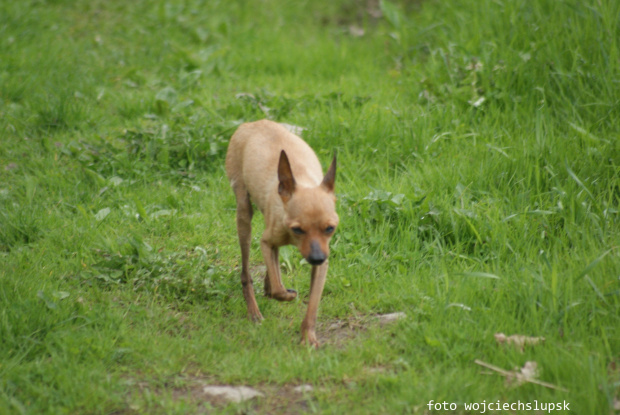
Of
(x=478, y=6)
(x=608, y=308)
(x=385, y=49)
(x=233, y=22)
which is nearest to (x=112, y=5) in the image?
(x=233, y=22)

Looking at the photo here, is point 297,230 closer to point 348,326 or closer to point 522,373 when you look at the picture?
point 348,326

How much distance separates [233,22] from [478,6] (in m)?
3.92

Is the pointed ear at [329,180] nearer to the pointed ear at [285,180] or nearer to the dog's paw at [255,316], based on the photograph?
the pointed ear at [285,180]

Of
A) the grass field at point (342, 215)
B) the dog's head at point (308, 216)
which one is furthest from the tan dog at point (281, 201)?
the grass field at point (342, 215)

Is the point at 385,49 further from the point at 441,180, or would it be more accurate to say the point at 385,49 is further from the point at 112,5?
the point at 112,5

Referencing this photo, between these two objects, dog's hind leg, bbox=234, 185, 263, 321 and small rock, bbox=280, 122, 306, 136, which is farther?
small rock, bbox=280, 122, 306, 136

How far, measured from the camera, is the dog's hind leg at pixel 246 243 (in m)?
4.49

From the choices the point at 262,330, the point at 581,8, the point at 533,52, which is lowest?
the point at 262,330

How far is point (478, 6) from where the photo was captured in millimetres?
7520

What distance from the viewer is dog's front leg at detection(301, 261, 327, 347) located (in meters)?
4.02

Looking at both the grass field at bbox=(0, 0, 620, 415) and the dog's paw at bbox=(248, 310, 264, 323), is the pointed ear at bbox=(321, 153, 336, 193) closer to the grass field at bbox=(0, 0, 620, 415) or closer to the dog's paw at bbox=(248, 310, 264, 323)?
the grass field at bbox=(0, 0, 620, 415)

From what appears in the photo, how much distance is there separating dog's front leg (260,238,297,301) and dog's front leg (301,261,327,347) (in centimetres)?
16

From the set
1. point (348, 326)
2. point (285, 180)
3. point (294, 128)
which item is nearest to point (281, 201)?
point (285, 180)

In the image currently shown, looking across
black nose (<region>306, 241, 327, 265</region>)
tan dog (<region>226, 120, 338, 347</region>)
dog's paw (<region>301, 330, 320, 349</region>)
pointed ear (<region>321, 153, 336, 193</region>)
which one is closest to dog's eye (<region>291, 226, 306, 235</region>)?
tan dog (<region>226, 120, 338, 347</region>)
